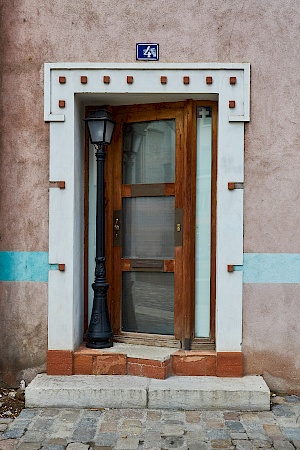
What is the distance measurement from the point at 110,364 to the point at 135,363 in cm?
23

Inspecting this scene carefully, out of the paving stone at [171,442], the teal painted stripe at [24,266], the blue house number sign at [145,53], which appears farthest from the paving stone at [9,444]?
the blue house number sign at [145,53]

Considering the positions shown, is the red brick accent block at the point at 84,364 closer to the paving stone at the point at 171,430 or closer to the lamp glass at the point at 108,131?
the paving stone at the point at 171,430

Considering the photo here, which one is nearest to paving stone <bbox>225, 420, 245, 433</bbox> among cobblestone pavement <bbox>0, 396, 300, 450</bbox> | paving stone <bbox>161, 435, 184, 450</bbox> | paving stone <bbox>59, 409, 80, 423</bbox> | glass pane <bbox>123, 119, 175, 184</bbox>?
cobblestone pavement <bbox>0, 396, 300, 450</bbox>

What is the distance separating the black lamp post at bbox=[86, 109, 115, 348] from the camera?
17.6 feet

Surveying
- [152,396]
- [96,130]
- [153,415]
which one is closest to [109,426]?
[153,415]

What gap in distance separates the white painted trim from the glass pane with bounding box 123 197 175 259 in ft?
1.86

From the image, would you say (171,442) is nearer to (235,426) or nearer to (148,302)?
(235,426)

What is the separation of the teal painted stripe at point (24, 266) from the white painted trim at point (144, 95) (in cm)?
10

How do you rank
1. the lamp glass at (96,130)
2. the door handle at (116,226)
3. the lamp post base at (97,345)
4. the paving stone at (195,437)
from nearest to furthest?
the paving stone at (195,437) < the lamp glass at (96,130) < the lamp post base at (97,345) < the door handle at (116,226)

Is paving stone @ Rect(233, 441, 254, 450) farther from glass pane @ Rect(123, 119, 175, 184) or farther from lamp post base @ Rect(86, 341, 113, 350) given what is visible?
glass pane @ Rect(123, 119, 175, 184)

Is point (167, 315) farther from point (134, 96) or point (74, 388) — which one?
point (134, 96)

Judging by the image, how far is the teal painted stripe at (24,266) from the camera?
533 centimetres

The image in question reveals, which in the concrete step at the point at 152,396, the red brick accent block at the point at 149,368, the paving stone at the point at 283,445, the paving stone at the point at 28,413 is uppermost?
the red brick accent block at the point at 149,368

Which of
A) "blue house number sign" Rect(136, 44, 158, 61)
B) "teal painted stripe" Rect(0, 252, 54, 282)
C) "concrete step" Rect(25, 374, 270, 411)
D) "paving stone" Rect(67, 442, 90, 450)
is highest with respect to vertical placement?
"blue house number sign" Rect(136, 44, 158, 61)
